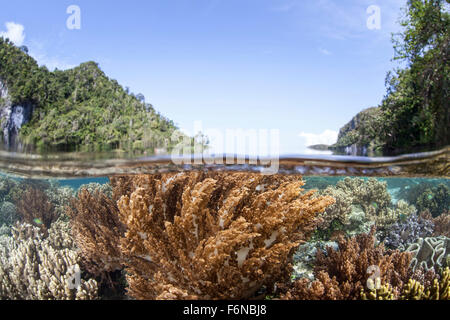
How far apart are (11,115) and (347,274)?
5774 millimetres

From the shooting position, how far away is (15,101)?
14.9 ft

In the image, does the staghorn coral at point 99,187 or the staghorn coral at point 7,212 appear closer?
the staghorn coral at point 99,187

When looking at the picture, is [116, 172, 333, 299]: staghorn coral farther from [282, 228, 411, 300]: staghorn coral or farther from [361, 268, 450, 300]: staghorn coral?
[361, 268, 450, 300]: staghorn coral

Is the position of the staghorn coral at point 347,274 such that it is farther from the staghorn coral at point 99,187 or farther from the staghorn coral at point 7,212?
the staghorn coral at point 7,212

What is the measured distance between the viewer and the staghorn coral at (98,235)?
15.0ft

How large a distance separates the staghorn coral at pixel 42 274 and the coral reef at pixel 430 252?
241 inches

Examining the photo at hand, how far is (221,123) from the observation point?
4359 millimetres

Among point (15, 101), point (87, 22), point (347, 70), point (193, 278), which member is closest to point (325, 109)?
point (347, 70)

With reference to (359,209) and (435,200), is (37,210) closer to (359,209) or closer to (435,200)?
(359,209)

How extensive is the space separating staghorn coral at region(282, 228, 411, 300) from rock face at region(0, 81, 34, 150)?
4.84 metres

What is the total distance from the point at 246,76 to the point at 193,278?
3.10 meters

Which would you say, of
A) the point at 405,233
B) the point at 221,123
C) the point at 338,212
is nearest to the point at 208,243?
the point at 221,123

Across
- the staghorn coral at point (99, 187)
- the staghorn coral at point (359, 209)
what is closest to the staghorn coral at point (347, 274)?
the staghorn coral at point (359, 209)

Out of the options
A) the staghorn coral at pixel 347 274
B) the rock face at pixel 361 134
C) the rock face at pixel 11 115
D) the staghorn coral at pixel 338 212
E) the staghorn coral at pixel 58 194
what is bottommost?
the staghorn coral at pixel 347 274
